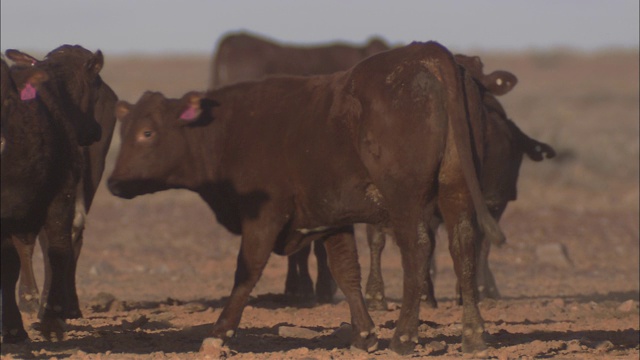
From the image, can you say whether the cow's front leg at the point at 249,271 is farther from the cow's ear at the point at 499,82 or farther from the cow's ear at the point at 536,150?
the cow's ear at the point at 536,150

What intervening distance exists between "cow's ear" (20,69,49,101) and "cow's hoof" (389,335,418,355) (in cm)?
288

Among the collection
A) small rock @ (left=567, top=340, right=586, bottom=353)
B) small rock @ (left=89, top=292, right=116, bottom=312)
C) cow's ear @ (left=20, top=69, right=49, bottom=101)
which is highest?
cow's ear @ (left=20, top=69, right=49, bottom=101)

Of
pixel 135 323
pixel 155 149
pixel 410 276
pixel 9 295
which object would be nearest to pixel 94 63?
pixel 155 149

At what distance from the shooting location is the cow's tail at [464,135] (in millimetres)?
8742

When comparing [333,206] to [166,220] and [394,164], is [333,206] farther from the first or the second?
[166,220]

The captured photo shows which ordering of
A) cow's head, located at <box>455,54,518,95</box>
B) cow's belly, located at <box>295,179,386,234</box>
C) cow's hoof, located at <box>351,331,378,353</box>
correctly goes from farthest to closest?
cow's head, located at <box>455,54,518,95</box> < cow's hoof, located at <box>351,331,378,353</box> < cow's belly, located at <box>295,179,386,234</box>

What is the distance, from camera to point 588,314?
40.0 feet

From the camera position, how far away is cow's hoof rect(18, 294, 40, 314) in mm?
11141

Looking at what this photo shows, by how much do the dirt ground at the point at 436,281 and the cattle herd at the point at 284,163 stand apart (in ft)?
1.58

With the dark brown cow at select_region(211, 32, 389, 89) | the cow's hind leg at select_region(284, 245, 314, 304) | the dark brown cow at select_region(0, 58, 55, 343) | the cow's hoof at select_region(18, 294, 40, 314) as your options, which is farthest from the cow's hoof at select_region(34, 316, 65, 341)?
the dark brown cow at select_region(211, 32, 389, 89)

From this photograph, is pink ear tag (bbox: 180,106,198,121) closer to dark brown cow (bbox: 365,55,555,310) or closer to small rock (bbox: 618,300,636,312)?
dark brown cow (bbox: 365,55,555,310)

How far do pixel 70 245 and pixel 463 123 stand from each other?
2821 millimetres

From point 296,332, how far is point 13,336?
2.28 metres

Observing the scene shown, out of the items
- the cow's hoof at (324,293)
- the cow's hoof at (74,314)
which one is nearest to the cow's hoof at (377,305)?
the cow's hoof at (324,293)
